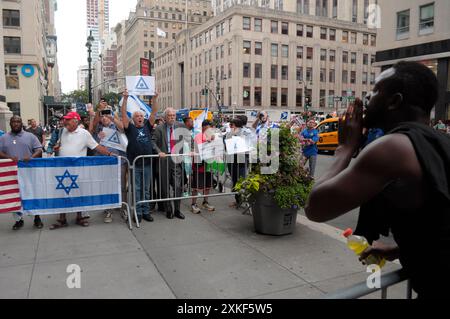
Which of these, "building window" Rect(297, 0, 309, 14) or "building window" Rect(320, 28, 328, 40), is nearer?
"building window" Rect(320, 28, 328, 40)

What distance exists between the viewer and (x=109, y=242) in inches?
229

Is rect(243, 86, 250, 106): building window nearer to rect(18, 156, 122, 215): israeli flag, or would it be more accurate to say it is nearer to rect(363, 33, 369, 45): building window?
rect(363, 33, 369, 45): building window

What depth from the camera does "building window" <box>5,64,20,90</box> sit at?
48369mm

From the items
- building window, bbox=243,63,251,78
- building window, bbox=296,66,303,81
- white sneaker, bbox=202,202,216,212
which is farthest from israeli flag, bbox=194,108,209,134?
building window, bbox=296,66,303,81

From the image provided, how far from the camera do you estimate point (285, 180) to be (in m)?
6.04

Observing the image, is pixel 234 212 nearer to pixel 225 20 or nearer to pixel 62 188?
pixel 62 188

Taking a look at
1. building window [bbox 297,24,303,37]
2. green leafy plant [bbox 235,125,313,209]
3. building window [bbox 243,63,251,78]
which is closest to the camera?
green leafy plant [bbox 235,125,313,209]

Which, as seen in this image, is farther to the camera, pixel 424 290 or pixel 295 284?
pixel 295 284

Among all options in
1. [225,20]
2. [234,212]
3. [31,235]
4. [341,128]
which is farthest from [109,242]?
[225,20]

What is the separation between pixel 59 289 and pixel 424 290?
12.3 ft

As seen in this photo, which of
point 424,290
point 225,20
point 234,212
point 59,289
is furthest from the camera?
point 225,20

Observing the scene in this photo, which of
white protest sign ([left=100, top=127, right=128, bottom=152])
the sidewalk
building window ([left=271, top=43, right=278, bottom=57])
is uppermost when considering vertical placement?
building window ([left=271, top=43, right=278, bottom=57])

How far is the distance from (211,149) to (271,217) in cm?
248

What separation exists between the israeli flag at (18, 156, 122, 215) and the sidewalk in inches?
15.2
